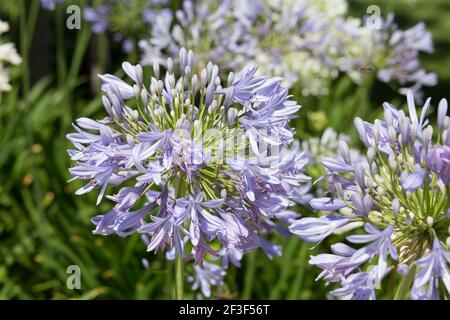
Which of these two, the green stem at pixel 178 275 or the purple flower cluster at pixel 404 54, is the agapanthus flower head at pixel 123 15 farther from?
the green stem at pixel 178 275

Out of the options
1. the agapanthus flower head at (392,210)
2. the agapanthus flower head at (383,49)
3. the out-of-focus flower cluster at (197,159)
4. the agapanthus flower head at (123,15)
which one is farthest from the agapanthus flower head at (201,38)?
the agapanthus flower head at (392,210)

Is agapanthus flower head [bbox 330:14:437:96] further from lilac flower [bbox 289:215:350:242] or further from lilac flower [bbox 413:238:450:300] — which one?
lilac flower [bbox 413:238:450:300]

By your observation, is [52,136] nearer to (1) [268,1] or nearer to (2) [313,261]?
(1) [268,1]

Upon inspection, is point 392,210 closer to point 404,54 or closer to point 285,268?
→ point 285,268

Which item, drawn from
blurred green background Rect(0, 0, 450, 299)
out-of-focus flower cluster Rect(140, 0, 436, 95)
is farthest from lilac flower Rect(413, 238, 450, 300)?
out-of-focus flower cluster Rect(140, 0, 436, 95)

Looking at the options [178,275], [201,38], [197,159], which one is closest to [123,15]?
[201,38]

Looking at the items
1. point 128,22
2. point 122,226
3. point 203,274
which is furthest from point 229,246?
point 128,22
